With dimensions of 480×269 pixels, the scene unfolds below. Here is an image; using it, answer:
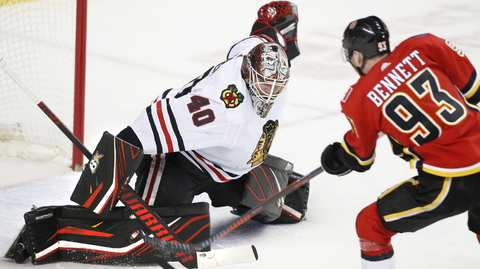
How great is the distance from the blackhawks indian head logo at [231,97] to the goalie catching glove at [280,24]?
0.55 m

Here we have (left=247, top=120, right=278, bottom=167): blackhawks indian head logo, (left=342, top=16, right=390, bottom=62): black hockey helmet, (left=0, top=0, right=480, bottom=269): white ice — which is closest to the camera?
(left=342, top=16, right=390, bottom=62): black hockey helmet

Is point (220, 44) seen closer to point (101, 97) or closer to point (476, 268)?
point (101, 97)

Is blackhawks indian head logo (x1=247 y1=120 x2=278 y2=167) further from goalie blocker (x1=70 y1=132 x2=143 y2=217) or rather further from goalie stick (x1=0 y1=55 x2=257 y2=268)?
goalie blocker (x1=70 y1=132 x2=143 y2=217)

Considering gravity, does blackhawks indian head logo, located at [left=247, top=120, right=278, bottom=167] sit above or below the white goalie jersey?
below

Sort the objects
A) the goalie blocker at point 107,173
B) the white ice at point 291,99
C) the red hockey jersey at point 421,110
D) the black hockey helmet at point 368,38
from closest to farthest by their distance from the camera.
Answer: the red hockey jersey at point 421,110, the black hockey helmet at point 368,38, the goalie blocker at point 107,173, the white ice at point 291,99

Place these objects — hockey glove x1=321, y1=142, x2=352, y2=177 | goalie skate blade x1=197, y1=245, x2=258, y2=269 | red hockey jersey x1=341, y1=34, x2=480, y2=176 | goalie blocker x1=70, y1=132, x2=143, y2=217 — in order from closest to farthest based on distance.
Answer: red hockey jersey x1=341, y1=34, x2=480, y2=176
hockey glove x1=321, y1=142, x2=352, y2=177
goalie blocker x1=70, y1=132, x2=143, y2=217
goalie skate blade x1=197, y1=245, x2=258, y2=269

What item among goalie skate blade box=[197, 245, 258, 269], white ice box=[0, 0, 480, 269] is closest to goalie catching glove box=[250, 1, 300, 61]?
white ice box=[0, 0, 480, 269]

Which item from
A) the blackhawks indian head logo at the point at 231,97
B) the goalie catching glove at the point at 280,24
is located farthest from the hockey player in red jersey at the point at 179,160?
the goalie catching glove at the point at 280,24

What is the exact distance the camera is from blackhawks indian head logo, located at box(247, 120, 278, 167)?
8.73 ft

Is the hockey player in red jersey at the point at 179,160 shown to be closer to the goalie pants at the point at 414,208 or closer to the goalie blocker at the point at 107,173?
the goalie blocker at the point at 107,173

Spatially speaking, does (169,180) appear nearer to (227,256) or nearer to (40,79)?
(227,256)

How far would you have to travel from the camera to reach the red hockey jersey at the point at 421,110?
196 cm

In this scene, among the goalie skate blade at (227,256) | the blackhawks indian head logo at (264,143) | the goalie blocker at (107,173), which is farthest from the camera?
the blackhawks indian head logo at (264,143)

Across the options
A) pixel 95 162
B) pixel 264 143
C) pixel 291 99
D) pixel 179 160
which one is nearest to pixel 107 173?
pixel 95 162
